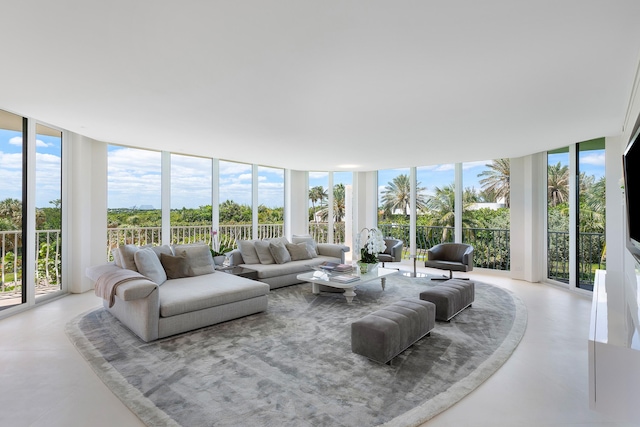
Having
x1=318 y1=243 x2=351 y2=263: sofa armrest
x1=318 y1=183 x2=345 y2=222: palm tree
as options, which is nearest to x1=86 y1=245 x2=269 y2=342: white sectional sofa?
x1=318 y1=243 x2=351 y2=263: sofa armrest

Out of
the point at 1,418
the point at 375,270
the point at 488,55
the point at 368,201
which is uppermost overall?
the point at 488,55

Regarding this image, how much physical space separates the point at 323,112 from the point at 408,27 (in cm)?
175

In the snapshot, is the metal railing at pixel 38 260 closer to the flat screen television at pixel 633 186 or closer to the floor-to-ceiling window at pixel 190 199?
the floor-to-ceiling window at pixel 190 199

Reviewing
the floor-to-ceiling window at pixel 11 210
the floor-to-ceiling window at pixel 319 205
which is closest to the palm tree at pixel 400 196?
the floor-to-ceiling window at pixel 319 205

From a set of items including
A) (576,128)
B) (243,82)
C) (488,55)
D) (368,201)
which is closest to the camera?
(488,55)

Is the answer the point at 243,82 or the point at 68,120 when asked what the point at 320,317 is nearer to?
the point at 243,82

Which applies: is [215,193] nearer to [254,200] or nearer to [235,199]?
[235,199]

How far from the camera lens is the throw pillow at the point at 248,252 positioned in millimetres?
5648

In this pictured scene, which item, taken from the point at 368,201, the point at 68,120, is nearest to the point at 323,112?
the point at 68,120

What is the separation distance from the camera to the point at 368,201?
28.7 ft

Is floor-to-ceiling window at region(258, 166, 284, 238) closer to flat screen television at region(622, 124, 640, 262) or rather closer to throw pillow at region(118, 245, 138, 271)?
throw pillow at region(118, 245, 138, 271)

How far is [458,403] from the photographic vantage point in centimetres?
219

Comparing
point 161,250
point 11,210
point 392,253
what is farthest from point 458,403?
point 11,210

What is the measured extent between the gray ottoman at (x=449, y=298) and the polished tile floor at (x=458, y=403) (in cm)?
74
